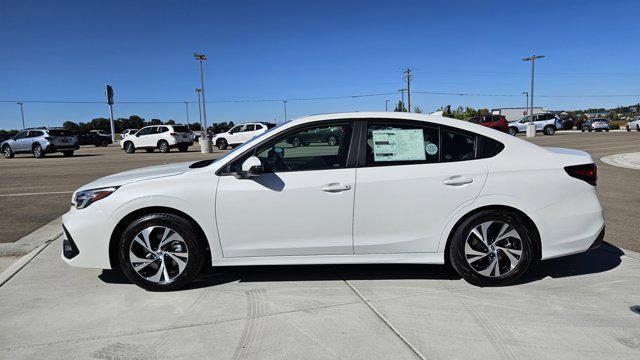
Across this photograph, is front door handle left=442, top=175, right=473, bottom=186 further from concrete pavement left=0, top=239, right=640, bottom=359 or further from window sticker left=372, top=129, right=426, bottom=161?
concrete pavement left=0, top=239, right=640, bottom=359

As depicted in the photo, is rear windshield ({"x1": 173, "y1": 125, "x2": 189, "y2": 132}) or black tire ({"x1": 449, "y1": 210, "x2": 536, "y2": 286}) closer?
black tire ({"x1": 449, "y1": 210, "x2": 536, "y2": 286})

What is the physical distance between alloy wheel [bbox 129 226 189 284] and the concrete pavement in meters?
0.21

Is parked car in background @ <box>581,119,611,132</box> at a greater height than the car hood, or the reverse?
the car hood

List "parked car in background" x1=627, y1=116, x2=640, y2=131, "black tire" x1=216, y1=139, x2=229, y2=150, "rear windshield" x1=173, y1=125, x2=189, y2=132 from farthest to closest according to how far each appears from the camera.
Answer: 1. "parked car in background" x1=627, y1=116, x2=640, y2=131
2. "black tire" x1=216, y1=139, x2=229, y2=150
3. "rear windshield" x1=173, y1=125, x2=189, y2=132

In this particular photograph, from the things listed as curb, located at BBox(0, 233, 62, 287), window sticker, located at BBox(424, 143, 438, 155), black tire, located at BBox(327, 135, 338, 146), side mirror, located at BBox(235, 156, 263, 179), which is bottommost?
curb, located at BBox(0, 233, 62, 287)

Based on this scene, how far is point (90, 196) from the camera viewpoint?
13.6 ft

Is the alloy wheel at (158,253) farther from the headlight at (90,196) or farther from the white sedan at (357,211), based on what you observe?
the headlight at (90,196)

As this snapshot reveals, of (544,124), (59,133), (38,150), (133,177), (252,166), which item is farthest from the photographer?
(544,124)

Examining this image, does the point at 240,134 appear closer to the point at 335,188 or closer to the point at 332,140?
the point at 332,140

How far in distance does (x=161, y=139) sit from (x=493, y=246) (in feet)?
86.9

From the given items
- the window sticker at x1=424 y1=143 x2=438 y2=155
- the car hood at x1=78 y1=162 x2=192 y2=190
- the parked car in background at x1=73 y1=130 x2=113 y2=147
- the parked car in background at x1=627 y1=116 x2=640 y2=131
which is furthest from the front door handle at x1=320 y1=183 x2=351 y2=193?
the parked car in background at x1=73 y1=130 x2=113 y2=147

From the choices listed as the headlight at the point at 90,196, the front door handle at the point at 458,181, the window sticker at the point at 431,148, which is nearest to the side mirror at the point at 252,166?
the headlight at the point at 90,196

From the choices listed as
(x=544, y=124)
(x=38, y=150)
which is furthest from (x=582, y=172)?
(x=544, y=124)

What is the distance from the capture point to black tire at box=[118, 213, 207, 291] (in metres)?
4.03
